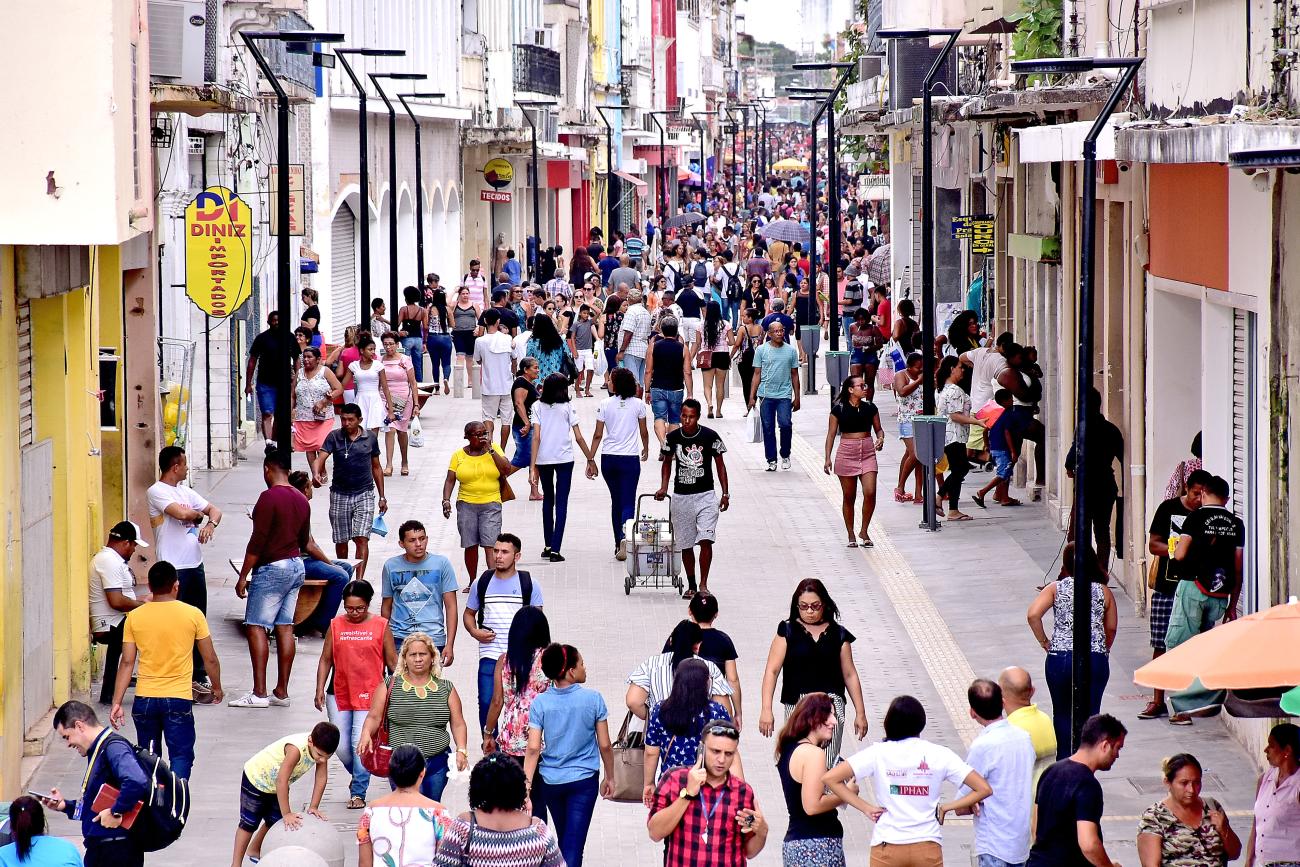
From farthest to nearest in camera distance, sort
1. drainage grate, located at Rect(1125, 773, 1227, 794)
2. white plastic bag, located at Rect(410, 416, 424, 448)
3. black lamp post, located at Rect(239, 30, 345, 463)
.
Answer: white plastic bag, located at Rect(410, 416, 424, 448), black lamp post, located at Rect(239, 30, 345, 463), drainage grate, located at Rect(1125, 773, 1227, 794)

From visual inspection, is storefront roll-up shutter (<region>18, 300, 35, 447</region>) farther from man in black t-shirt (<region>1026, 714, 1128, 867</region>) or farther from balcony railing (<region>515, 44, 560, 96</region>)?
balcony railing (<region>515, 44, 560, 96</region>)

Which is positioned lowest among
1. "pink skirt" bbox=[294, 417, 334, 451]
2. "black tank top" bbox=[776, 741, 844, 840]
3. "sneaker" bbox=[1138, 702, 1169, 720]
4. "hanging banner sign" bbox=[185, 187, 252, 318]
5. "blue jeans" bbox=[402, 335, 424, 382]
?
"sneaker" bbox=[1138, 702, 1169, 720]

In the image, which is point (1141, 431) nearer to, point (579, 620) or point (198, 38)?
point (579, 620)

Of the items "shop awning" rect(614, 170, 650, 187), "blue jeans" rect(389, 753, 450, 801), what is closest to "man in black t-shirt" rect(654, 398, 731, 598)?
"blue jeans" rect(389, 753, 450, 801)

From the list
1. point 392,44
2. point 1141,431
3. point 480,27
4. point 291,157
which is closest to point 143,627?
point 1141,431

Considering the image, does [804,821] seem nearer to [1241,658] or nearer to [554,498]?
[1241,658]

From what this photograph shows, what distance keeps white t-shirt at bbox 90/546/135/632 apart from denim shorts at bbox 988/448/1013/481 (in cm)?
1020

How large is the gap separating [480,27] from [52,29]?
36792 mm

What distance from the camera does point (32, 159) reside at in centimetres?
1139

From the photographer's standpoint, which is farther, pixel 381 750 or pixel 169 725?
pixel 169 725

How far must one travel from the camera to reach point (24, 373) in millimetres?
13391

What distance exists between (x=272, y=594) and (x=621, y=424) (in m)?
4.75

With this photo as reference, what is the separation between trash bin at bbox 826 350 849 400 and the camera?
27781 mm

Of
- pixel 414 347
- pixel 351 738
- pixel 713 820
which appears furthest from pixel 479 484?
pixel 414 347
